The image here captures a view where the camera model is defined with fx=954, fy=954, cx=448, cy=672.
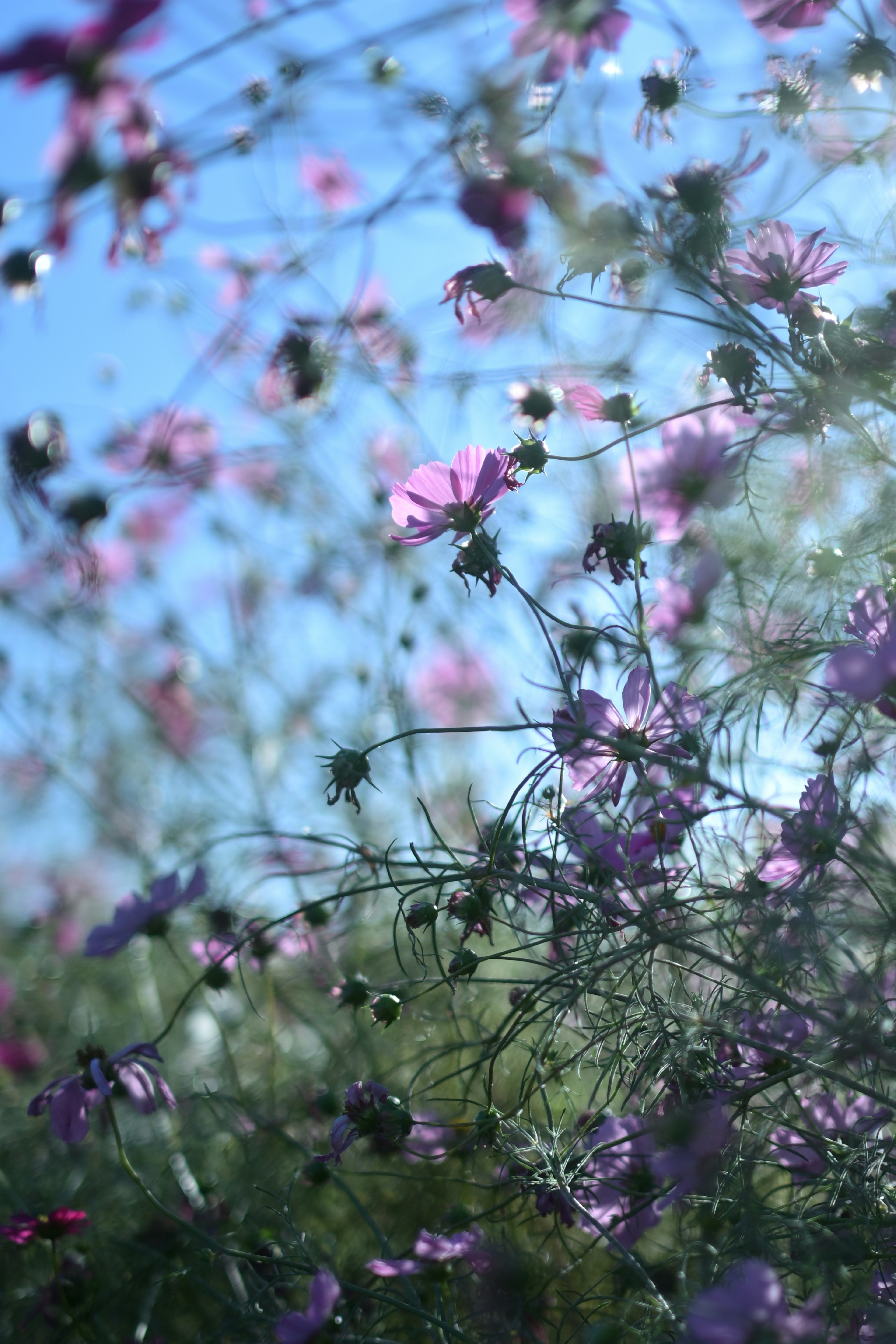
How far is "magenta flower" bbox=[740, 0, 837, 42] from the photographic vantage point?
58 cm

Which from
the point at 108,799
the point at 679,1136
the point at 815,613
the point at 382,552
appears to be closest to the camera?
the point at 679,1136

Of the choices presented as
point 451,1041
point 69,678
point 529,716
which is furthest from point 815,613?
point 69,678

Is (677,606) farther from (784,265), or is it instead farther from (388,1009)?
(388,1009)

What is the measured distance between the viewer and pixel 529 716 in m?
0.60

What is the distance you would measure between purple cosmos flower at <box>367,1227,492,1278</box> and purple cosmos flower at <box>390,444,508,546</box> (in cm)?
41

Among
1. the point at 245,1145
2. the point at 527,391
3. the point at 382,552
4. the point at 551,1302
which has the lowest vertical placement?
the point at 551,1302

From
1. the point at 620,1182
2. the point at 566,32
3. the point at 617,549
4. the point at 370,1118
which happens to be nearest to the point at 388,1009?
the point at 370,1118

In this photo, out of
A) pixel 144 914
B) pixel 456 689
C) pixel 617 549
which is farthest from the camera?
pixel 456 689

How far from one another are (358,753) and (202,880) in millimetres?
291

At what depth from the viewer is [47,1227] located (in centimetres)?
67

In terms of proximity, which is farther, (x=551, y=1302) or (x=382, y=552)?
(x=382, y=552)

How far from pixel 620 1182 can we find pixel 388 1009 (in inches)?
7.4

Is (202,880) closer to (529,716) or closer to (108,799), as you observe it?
(529,716)

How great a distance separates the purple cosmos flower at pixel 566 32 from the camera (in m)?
0.58
